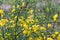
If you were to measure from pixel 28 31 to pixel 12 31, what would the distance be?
0.90 feet

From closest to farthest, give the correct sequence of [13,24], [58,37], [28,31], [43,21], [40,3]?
[58,37], [28,31], [13,24], [43,21], [40,3]

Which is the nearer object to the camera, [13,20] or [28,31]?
[28,31]

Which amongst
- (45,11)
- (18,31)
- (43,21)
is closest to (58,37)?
(18,31)

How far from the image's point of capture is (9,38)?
269 centimetres

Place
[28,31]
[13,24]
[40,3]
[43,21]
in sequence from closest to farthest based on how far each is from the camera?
[28,31], [13,24], [43,21], [40,3]

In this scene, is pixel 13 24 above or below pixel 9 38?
above

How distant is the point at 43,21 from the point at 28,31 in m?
0.66

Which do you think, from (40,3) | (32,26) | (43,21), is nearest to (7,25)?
(32,26)

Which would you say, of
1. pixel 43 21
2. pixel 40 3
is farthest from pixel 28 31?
pixel 40 3

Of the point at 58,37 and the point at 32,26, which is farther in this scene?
the point at 32,26

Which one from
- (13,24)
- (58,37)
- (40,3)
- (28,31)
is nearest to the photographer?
(58,37)

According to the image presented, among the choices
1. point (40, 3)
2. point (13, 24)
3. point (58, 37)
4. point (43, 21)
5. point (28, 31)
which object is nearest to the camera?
point (58, 37)

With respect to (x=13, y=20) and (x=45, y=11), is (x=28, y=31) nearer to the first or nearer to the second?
(x=13, y=20)

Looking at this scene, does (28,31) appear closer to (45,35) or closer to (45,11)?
(45,35)
